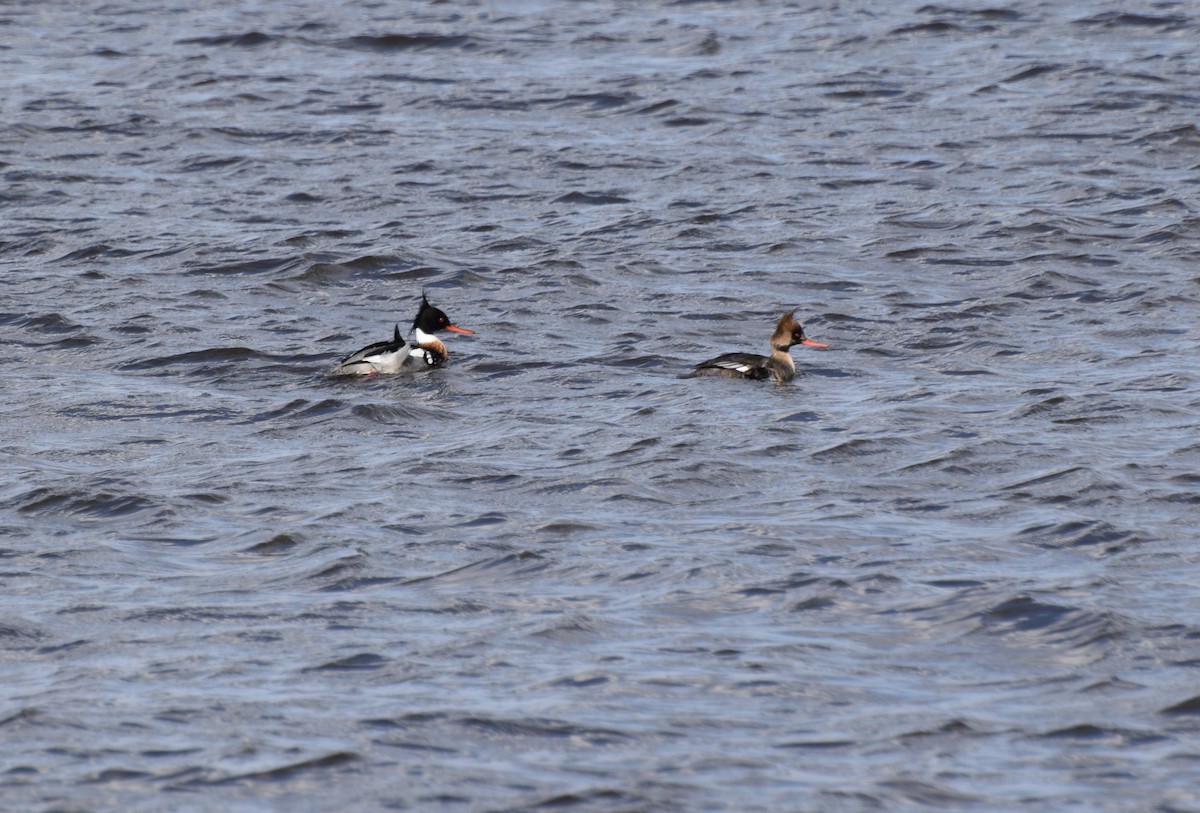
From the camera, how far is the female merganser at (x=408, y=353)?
49.4 ft

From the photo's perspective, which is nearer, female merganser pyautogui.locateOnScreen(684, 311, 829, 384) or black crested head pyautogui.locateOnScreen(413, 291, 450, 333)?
female merganser pyautogui.locateOnScreen(684, 311, 829, 384)

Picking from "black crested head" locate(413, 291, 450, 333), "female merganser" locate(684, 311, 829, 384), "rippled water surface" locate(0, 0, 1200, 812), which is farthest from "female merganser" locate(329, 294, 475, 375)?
"female merganser" locate(684, 311, 829, 384)

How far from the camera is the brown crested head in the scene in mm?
15172

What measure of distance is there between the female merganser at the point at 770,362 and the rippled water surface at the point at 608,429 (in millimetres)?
138

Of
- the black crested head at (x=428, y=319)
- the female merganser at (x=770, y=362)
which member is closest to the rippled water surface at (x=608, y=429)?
the female merganser at (x=770, y=362)

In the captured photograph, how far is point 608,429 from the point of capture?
44.8 feet

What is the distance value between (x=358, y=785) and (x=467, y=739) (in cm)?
58

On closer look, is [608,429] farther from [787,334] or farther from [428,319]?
[428,319]

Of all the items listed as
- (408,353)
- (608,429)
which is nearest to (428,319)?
(408,353)

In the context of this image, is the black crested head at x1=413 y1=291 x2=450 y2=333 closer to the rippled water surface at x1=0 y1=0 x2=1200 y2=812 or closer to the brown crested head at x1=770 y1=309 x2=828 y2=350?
the rippled water surface at x1=0 y1=0 x2=1200 y2=812

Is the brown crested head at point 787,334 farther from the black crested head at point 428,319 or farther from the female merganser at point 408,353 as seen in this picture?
the black crested head at point 428,319

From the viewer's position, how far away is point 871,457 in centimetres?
1285

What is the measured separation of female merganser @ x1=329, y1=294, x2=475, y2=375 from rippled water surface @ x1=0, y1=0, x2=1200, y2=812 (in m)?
0.21

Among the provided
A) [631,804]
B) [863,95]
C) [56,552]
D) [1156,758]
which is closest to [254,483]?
[56,552]
